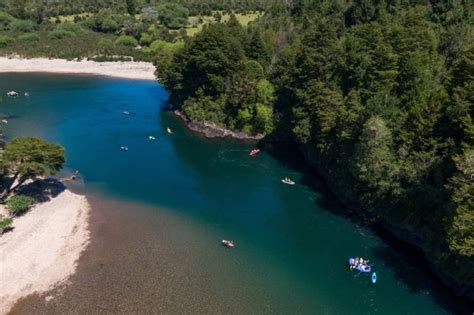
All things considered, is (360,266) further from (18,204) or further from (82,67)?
(82,67)

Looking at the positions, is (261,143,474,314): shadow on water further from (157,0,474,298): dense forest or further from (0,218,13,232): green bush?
(0,218,13,232): green bush

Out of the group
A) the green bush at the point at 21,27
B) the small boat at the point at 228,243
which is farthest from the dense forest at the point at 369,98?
the green bush at the point at 21,27

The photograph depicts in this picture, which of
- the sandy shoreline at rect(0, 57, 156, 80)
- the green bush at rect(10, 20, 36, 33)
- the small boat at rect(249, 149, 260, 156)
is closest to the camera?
the small boat at rect(249, 149, 260, 156)

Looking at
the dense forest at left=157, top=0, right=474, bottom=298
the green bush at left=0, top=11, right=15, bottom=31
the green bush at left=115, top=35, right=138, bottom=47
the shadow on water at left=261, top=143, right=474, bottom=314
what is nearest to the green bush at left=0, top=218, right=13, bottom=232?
the shadow on water at left=261, top=143, right=474, bottom=314

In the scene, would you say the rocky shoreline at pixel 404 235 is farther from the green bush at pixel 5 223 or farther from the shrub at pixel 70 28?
the shrub at pixel 70 28

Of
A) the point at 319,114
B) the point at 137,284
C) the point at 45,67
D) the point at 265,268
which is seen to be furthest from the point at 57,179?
the point at 45,67

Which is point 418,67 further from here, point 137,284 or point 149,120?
point 149,120
